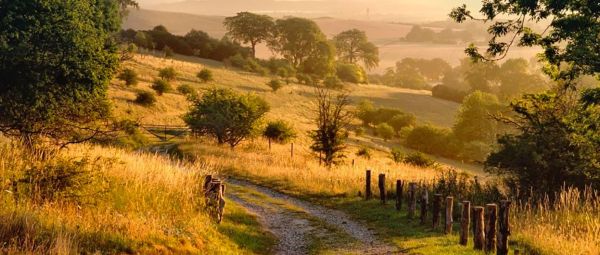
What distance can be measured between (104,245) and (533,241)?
35.2 ft

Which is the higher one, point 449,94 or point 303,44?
point 303,44

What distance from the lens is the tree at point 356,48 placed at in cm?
15388

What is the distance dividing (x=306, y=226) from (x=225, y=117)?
26686 millimetres

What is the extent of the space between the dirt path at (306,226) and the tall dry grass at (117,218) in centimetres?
247

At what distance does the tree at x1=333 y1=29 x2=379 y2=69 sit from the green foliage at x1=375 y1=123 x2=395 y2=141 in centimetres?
8381

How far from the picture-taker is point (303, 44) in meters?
126

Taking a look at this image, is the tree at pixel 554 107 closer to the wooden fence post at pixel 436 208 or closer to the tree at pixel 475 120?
the wooden fence post at pixel 436 208

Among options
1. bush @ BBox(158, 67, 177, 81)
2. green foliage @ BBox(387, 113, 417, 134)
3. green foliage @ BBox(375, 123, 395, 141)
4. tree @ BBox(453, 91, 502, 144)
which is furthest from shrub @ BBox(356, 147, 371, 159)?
bush @ BBox(158, 67, 177, 81)

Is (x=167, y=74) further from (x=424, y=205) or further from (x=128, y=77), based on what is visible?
(x=424, y=205)

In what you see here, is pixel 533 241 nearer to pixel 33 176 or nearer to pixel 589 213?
pixel 589 213

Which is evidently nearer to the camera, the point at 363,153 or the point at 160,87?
the point at 363,153

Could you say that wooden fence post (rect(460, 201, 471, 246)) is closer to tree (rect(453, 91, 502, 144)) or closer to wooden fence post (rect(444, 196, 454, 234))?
wooden fence post (rect(444, 196, 454, 234))

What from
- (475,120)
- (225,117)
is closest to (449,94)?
(475,120)

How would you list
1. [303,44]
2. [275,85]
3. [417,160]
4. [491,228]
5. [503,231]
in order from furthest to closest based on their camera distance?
[303,44]
[275,85]
[417,160]
[491,228]
[503,231]
